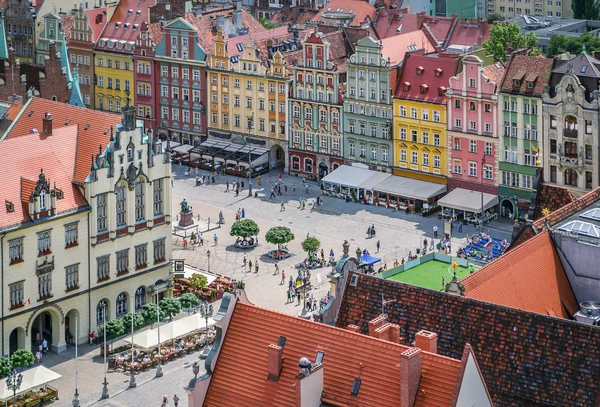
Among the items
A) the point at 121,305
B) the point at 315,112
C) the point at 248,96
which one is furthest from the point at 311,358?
the point at 248,96

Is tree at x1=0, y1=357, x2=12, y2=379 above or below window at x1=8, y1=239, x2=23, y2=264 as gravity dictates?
below

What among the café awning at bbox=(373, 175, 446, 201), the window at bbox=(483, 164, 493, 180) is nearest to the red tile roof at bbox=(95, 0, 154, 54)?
the café awning at bbox=(373, 175, 446, 201)

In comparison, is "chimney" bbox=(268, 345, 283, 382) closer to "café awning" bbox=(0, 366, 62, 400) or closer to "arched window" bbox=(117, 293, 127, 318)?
"café awning" bbox=(0, 366, 62, 400)

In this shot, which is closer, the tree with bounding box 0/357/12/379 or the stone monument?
the tree with bounding box 0/357/12/379

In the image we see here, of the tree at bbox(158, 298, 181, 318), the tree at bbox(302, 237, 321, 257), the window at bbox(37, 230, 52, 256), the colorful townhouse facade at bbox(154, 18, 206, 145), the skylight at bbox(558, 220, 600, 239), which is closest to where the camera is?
the skylight at bbox(558, 220, 600, 239)

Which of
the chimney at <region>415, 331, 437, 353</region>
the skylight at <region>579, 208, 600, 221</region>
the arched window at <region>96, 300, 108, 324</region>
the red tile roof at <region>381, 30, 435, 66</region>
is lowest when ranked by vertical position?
the arched window at <region>96, 300, 108, 324</region>

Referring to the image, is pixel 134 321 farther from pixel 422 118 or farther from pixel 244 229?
pixel 422 118

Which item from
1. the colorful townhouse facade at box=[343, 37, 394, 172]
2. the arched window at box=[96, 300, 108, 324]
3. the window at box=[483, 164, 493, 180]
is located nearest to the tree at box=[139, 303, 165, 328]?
the arched window at box=[96, 300, 108, 324]

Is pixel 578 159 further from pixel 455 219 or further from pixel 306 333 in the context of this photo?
pixel 306 333

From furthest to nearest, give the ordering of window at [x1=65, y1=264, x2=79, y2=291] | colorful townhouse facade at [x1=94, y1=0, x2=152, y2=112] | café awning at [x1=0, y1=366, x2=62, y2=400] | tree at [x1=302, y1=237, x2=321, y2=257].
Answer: colorful townhouse facade at [x1=94, y1=0, x2=152, y2=112] < tree at [x1=302, y1=237, x2=321, y2=257] < window at [x1=65, y1=264, x2=79, y2=291] < café awning at [x1=0, y1=366, x2=62, y2=400]
